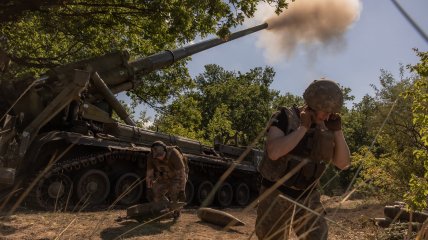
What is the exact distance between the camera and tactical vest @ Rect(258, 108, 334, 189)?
3.43 metres

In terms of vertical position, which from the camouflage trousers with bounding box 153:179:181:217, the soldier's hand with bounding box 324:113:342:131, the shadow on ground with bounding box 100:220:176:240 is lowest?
the shadow on ground with bounding box 100:220:176:240

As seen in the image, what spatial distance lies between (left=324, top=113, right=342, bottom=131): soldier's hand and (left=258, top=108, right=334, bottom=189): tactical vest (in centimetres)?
6

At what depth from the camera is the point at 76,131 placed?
12211 millimetres

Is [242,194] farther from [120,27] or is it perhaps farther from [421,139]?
[421,139]

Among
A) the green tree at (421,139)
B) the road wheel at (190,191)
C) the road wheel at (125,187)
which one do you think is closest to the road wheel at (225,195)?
the road wheel at (190,191)

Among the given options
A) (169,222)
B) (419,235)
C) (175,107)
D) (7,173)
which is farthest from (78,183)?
(419,235)

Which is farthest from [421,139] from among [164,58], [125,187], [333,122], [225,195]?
[225,195]

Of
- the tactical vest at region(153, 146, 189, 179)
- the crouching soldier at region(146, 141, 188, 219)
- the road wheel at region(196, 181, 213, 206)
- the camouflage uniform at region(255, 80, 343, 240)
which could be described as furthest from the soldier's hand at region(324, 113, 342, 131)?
the road wheel at region(196, 181, 213, 206)

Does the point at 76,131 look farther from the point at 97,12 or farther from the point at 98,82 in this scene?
the point at 97,12

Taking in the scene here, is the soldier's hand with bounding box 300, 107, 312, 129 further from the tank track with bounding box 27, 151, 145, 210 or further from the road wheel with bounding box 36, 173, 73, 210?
the road wheel with bounding box 36, 173, 73, 210

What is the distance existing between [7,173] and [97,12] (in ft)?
17.9

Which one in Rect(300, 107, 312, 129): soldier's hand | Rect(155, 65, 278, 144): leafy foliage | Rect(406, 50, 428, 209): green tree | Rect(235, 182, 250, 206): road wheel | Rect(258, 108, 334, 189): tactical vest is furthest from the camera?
Rect(155, 65, 278, 144): leafy foliage

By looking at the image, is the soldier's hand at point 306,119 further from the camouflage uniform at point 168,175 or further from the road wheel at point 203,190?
the road wheel at point 203,190

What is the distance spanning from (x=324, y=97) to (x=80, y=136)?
8.00 m
